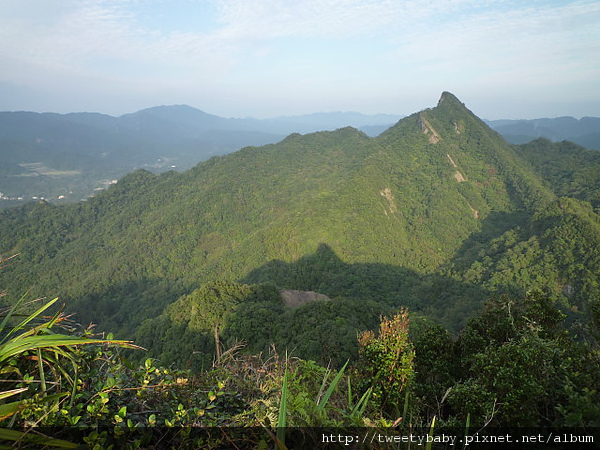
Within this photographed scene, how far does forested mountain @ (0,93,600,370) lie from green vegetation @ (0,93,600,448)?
385 mm

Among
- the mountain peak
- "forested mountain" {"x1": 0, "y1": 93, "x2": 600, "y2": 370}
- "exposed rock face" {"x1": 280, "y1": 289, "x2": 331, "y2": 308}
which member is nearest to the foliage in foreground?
"forested mountain" {"x1": 0, "y1": 93, "x2": 600, "y2": 370}

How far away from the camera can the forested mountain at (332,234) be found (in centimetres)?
3700

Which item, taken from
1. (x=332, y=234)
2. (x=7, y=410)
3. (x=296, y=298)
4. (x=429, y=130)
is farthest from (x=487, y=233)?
(x=7, y=410)

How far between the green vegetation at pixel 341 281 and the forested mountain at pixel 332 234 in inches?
15.1

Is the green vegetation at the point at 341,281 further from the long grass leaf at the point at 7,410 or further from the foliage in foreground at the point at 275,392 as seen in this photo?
the long grass leaf at the point at 7,410

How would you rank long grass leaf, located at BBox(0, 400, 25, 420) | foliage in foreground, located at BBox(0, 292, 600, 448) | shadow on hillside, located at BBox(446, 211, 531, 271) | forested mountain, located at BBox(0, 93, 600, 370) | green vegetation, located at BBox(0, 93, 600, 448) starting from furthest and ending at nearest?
shadow on hillside, located at BBox(446, 211, 531, 271) < forested mountain, located at BBox(0, 93, 600, 370) < green vegetation, located at BBox(0, 93, 600, 448) < foliage in foreground, located at BBox(0, 292, 600, 448) < long grass leaf, located at BBox(0, 400, 25, 420)

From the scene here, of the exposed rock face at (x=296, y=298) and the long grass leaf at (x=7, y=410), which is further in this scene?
the exposed rock face at (x=296, y=298)

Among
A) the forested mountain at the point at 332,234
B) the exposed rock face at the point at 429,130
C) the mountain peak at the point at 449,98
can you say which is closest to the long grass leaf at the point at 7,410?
the forested mountain at the point at 332,234

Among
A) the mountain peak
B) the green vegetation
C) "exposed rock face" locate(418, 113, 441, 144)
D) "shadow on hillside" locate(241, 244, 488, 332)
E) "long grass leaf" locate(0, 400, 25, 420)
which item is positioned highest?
the mountain peak

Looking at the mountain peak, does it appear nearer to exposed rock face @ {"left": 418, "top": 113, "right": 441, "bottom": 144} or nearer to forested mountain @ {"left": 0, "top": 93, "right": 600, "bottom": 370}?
forested mountain @ {"left": 0, "top": 93, "right": 600, "bottom": 370}

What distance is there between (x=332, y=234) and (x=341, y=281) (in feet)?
36.8

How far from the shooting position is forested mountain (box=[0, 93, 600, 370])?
3700 centimetres

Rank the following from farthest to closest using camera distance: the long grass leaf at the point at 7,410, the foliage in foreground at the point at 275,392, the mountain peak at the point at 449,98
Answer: the mountain peak at the point at 449,98 → the foliage in foreground at the point at 275,392 → the long grass leaf at the point at 7,410

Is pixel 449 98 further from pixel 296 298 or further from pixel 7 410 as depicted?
pixel 7 410
